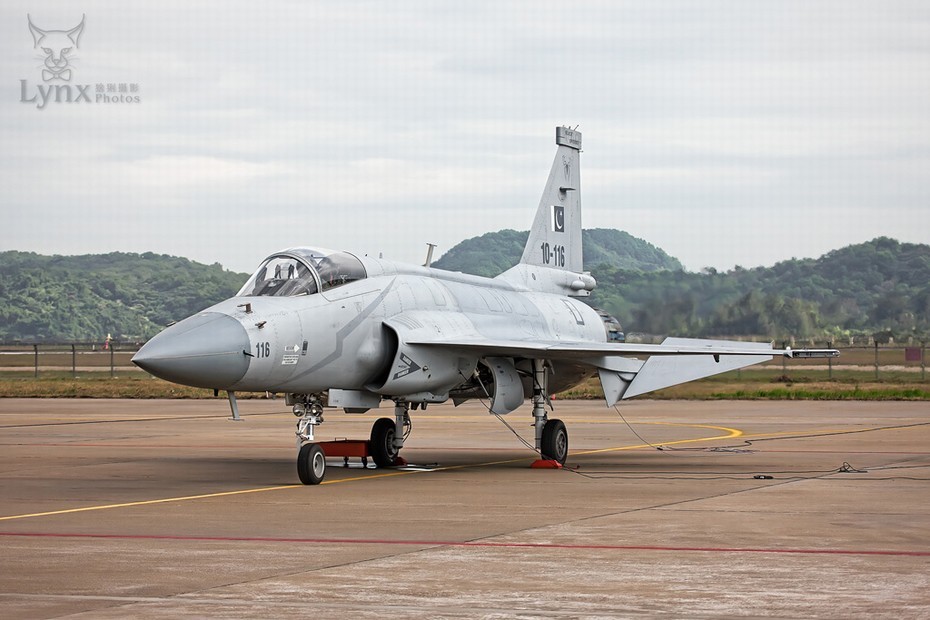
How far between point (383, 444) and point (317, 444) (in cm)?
302

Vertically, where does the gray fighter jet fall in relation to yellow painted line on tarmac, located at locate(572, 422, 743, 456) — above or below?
above

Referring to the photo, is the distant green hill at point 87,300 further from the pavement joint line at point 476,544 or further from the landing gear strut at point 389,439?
the pavement joint line at point 476,544

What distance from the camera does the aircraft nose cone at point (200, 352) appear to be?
1343 centimetres

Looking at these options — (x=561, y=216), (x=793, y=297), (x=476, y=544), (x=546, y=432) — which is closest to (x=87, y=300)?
(x=793, y=297)

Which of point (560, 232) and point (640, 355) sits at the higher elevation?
point (560, 232)

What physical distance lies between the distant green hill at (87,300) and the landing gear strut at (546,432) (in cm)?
11493

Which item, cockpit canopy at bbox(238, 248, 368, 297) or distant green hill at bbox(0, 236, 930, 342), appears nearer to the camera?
cockpit canopy at bbox(238, 248, 368, 297)

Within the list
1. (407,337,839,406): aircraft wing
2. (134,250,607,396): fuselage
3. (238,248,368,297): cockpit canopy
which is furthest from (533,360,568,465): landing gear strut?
(238,248,368,297): cockpit canopy

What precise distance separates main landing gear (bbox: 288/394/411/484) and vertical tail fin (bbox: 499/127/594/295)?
4602 millimetres

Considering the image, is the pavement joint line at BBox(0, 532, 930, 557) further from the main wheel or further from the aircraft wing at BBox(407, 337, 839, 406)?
the aircraft wing at BBox(407, 337, 839, 406)

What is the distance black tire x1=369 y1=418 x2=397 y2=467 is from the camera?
18156 millimetres

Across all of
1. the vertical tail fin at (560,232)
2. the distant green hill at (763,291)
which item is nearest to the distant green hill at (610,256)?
the distant green hill at (763,291)

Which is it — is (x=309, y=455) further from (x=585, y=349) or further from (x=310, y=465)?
(x=585, y=349)

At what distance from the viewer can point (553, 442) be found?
17812 millimetres
